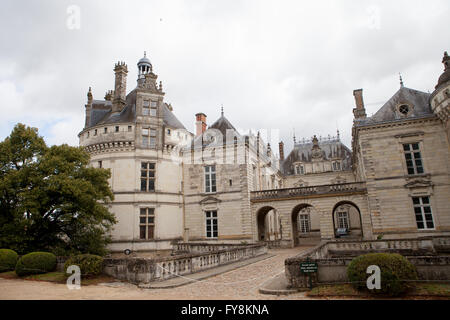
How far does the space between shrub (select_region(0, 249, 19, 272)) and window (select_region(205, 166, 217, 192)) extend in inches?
568

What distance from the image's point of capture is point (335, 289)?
24.8 ft

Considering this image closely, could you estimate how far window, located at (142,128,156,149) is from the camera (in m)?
22.8

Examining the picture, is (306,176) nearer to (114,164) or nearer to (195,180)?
(195,180)

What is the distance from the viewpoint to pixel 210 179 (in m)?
25.0

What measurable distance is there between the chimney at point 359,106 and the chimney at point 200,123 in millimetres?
14009

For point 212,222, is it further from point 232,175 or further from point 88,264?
point 88,264

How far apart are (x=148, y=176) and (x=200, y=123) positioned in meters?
8.86

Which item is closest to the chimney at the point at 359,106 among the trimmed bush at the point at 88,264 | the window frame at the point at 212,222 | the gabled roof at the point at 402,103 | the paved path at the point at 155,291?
the gabled roof at the point at 402,103

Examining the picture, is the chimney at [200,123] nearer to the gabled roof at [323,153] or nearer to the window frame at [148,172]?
the window frame at [148,172]

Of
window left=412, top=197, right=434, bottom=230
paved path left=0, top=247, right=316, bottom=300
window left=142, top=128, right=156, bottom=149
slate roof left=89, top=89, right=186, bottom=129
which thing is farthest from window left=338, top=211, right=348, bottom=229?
paved path left=0, top=247, right=316, bottom=300

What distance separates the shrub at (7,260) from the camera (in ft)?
42.6

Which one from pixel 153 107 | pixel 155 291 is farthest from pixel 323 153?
pixel 155 291
